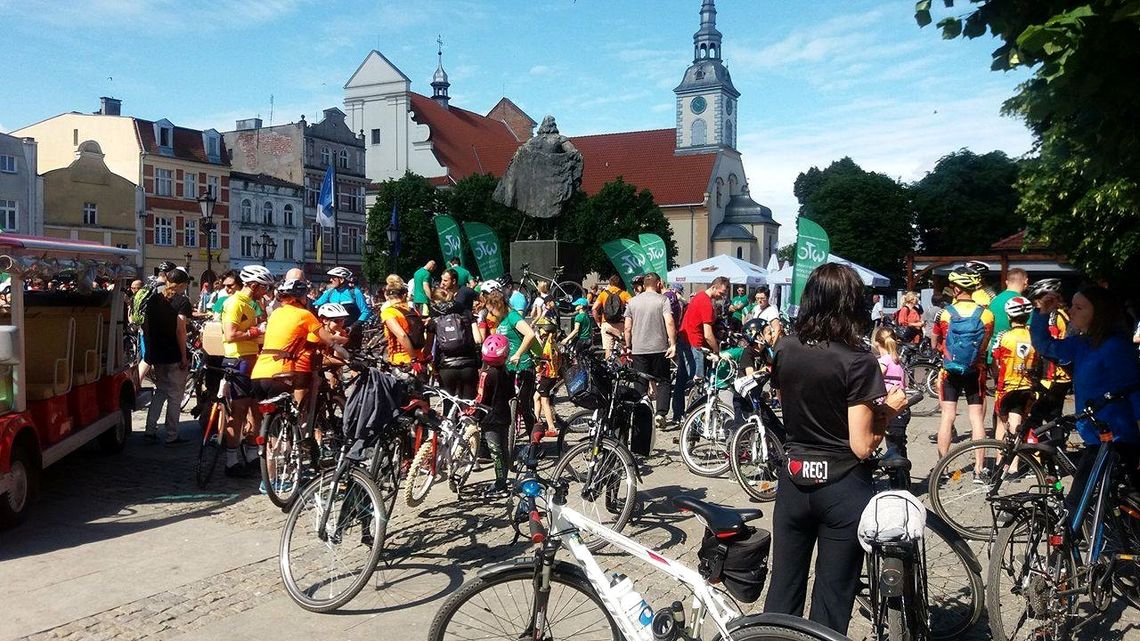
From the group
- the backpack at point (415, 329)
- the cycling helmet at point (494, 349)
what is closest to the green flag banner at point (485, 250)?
the backpack at point (415, 329)

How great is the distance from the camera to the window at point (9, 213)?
144 feet

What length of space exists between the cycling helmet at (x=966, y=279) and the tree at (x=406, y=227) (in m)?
49.5

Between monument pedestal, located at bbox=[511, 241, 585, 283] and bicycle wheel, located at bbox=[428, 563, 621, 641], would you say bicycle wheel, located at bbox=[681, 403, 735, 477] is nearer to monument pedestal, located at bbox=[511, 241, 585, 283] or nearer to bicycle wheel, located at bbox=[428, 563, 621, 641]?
bicycle wheel, located at bbox=[428, 563, 621, 641]

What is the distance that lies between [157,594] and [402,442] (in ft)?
5.91

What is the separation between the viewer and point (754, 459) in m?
7.75

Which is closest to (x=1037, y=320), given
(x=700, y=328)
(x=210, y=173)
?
(x=700, y=328)

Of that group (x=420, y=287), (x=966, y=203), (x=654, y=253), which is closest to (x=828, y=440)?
(x=420, y=287)

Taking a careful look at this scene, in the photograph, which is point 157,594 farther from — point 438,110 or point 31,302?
point 438,110

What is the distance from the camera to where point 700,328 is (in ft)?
37.1

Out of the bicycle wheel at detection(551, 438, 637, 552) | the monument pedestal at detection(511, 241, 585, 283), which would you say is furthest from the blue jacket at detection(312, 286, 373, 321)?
the bicycle wheel at detection(551, 438, 637, 552)

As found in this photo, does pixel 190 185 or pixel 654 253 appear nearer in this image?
pixel 654 253

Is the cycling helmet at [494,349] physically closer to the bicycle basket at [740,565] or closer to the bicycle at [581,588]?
the bicycle at [581,588]

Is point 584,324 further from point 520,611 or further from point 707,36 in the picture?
point 707,36

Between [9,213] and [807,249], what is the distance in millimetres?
43864
